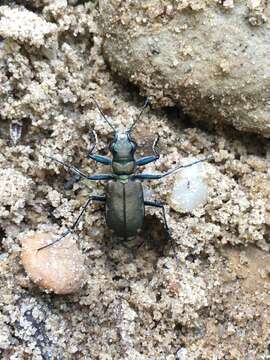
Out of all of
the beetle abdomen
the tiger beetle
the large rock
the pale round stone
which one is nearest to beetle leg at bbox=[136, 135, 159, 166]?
the tiger beetle

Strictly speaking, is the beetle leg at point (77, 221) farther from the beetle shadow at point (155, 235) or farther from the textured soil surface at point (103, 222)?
the beetle shadow at point (155, 235)

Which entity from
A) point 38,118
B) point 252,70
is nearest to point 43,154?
point 38,118

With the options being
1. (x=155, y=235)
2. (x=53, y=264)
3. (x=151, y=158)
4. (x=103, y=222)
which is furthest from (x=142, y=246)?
(x=53, y=264)

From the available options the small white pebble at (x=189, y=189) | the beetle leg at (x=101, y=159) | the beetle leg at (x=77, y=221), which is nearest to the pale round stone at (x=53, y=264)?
the beetle leg at (x=77, y=221)

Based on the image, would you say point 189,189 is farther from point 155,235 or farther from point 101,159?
point 101,159

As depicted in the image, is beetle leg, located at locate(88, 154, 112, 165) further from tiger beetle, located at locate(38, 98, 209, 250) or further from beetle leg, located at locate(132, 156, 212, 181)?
beetle leg, located at locate(132, 156, 212, 181)

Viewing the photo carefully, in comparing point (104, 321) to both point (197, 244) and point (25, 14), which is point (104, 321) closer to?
point (197, 244)
